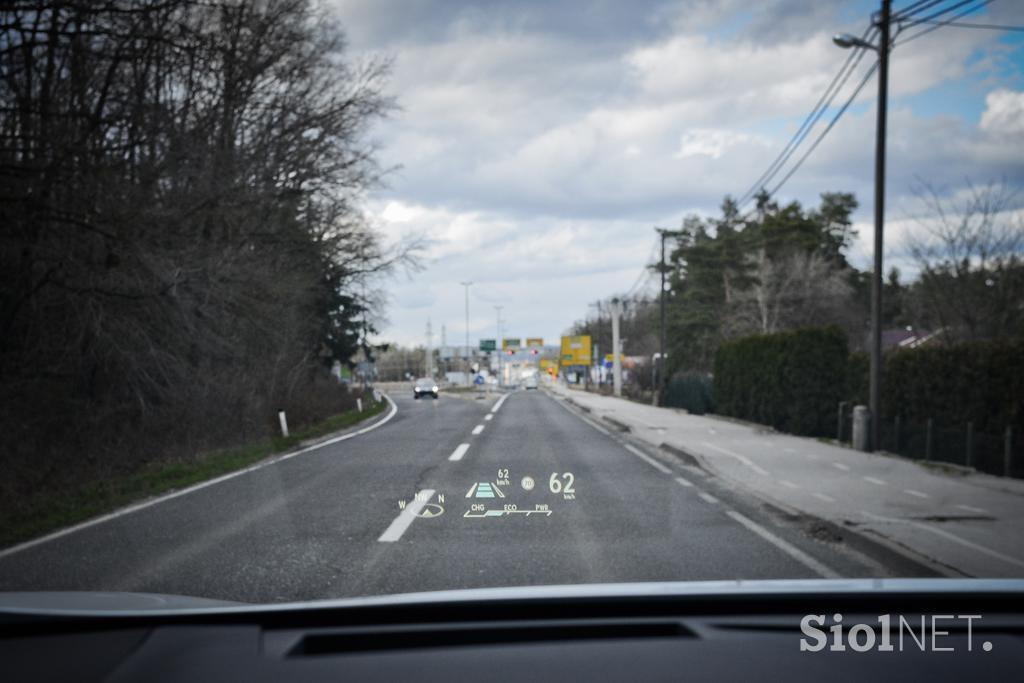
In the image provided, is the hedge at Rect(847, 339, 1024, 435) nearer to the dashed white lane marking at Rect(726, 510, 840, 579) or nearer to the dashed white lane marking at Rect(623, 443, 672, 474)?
the dashed white lane marking at Rect(623, 443, 672, 474)

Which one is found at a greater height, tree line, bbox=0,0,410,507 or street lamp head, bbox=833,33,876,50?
street lamp head, bbox=833,33,876,50

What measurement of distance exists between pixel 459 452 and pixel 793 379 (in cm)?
1231

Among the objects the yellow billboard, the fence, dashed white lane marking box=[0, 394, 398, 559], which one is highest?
the yellow billboard

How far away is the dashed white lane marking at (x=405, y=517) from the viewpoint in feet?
25.5

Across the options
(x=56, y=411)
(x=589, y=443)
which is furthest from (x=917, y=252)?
(x=56, y=411)

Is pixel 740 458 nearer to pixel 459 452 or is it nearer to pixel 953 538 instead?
pixel 459 452

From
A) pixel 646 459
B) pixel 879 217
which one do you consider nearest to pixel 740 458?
pixel 646 459

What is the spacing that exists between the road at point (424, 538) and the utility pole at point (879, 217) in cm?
609

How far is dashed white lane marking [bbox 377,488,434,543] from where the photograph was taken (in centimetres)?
776

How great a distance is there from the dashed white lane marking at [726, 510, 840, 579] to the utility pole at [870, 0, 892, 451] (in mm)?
9198

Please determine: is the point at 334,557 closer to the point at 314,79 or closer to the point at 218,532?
the point at 218,532

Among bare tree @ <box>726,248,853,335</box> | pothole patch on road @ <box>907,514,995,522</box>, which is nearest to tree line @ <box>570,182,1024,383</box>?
bare tree @ <box>726,248,853,335</box>

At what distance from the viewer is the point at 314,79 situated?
28203 mm

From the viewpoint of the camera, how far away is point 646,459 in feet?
51.8
